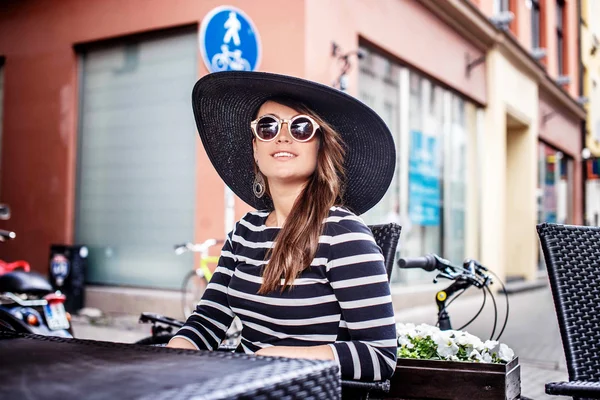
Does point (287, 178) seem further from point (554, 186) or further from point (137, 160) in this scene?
point (554, 186)

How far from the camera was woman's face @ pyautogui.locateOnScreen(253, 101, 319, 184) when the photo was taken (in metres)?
2.12

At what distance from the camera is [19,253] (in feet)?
30.7

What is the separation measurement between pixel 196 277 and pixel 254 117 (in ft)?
17.8

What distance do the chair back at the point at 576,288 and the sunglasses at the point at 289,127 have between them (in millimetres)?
824

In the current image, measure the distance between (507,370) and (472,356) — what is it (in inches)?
7.9

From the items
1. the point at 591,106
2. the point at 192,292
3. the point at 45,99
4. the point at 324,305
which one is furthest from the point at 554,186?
the point at 324,305

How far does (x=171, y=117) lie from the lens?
27.2ft

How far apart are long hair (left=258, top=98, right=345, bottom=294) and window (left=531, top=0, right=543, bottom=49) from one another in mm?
15257

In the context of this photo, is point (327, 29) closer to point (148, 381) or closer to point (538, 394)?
point (538, 394)

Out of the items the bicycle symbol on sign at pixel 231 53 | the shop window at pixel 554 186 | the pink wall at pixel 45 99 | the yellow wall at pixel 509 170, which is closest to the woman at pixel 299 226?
the bicycle symbol on sign at pixel 231 53

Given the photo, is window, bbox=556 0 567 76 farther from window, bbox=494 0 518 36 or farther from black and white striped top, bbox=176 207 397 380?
black and white striped top, bbox=176 207 397 380

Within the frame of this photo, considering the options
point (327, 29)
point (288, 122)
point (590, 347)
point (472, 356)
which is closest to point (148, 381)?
point (288, 122)

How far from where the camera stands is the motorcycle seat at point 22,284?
4.23m

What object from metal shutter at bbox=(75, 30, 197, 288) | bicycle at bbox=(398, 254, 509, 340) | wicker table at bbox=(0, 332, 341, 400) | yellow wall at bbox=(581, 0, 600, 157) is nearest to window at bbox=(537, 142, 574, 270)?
yellow wall at bbox=(581, 0, 600, 157)
